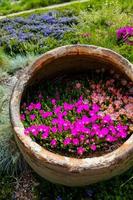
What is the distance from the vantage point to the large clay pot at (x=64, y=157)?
14.2 feet

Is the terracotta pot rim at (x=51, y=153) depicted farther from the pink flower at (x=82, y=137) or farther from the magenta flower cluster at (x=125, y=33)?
the magenta flower cluster at (x=125, y=33)

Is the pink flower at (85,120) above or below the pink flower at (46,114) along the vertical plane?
above

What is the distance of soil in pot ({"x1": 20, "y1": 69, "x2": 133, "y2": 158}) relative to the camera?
15.9 ft

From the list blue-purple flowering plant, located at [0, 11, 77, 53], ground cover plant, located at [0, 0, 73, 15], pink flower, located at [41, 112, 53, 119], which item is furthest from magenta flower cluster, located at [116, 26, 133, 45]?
ground cover plant, located at [0, 0, 73, 15]

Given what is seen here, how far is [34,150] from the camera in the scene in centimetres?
444

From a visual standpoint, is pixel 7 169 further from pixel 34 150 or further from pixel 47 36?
pixel 47 36

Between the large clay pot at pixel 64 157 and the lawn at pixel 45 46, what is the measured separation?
414 millimetres

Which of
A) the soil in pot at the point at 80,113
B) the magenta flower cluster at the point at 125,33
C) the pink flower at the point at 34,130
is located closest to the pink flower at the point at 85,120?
the soil in pot at the point at 80,113

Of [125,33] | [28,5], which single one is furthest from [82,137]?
[28,5]

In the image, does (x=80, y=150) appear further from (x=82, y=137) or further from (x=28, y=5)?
(x=28, y=5)

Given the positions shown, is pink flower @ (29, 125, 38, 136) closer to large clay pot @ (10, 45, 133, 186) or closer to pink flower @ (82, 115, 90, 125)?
large clay pot @ (10, 45, 133, 186)

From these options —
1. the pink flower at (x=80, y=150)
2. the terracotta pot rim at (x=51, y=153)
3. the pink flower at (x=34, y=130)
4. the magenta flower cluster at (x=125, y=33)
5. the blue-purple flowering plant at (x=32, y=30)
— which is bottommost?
the blue-purple flowering plant at (x=32, y=30)

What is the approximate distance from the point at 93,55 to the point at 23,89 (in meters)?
0.85

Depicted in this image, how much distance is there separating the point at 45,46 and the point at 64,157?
2.88m
